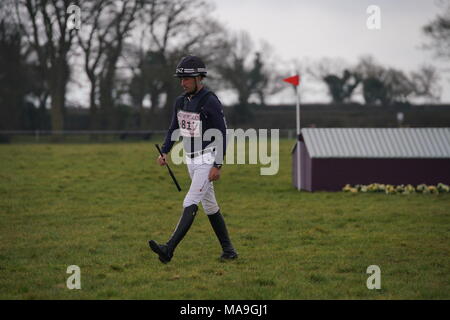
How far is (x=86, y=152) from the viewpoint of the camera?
26609 millimetres

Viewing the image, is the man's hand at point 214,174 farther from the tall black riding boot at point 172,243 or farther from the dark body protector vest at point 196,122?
the tall black riding boot at point 172,243

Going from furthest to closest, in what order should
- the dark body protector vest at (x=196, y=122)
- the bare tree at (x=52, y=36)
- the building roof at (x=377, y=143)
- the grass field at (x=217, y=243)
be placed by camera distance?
the bare tree at (x=52, y=36) → the building roof at (x=377, y=143) → the dark body protector vest at (x=196, y=122) → the grass field at (x=217, y=243)

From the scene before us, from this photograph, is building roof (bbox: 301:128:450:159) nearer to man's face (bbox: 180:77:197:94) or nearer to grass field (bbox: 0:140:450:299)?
grass field (bbox: 0:140:450:299)

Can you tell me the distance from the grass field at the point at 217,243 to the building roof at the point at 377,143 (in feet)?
3.62

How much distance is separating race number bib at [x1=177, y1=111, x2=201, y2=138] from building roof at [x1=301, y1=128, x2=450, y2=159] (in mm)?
8296

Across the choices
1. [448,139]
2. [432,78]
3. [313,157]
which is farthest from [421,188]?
[432,78]

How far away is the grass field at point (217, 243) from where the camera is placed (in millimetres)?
6500

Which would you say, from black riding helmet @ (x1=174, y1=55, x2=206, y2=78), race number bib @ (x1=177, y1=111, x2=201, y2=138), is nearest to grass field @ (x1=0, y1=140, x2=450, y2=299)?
race number bib @ (x1=177, y1=111, x2=201, y2=138)

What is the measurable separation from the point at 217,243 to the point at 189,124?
2.10 meters

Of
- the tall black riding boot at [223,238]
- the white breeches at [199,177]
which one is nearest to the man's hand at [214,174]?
the white breeches at [199,177]

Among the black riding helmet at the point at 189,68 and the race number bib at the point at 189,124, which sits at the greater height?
the black riding helmet at the point at 189,68

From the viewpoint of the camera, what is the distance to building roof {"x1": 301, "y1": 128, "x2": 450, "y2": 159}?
16.0 meters
